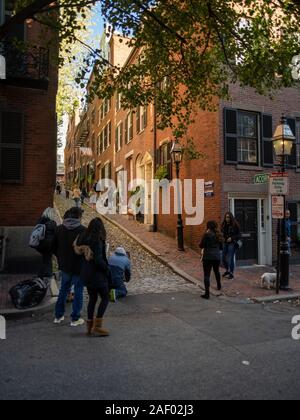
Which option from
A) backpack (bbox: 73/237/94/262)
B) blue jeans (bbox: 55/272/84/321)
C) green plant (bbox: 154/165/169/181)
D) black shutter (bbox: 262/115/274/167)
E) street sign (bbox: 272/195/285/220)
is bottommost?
blue jeans (bbox: 55/272/84/321)

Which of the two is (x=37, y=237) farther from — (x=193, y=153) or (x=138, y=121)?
(x=138, y=121)

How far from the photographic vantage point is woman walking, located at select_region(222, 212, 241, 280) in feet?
34.7

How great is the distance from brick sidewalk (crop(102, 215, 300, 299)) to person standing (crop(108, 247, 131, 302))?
2.49 m

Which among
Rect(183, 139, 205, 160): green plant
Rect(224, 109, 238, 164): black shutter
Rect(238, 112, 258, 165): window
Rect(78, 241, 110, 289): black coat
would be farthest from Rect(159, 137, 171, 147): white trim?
Rect(78, 241, 110, 289): black coat

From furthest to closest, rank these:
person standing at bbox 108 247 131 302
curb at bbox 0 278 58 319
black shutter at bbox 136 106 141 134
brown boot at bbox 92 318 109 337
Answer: black shutter at bbox 136 106 141 134 → person standing at bbox 108 247 131 302 → curb at bbox 0 278 58 319 → brown boot at bbox 92 318 109 337

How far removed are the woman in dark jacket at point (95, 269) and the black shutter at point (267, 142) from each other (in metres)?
9.23

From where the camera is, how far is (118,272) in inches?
318

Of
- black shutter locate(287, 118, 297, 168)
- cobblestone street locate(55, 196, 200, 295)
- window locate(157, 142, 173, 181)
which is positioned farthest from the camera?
window locate(157, 142, 173, 181)

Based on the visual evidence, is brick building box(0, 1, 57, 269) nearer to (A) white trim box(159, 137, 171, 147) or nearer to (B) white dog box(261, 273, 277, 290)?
(B) white dog box(261, 273, 277, 290)

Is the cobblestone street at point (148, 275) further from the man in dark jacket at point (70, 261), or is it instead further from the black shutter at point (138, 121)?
the black shutter at point (138, 121)

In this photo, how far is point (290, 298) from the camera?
8820mm

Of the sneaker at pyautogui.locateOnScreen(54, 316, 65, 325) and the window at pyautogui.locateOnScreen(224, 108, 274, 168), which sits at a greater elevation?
the window at pyautogui.locateOnScreen(224, 108, 274, 168)

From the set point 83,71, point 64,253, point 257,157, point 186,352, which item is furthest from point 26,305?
point 257,157
